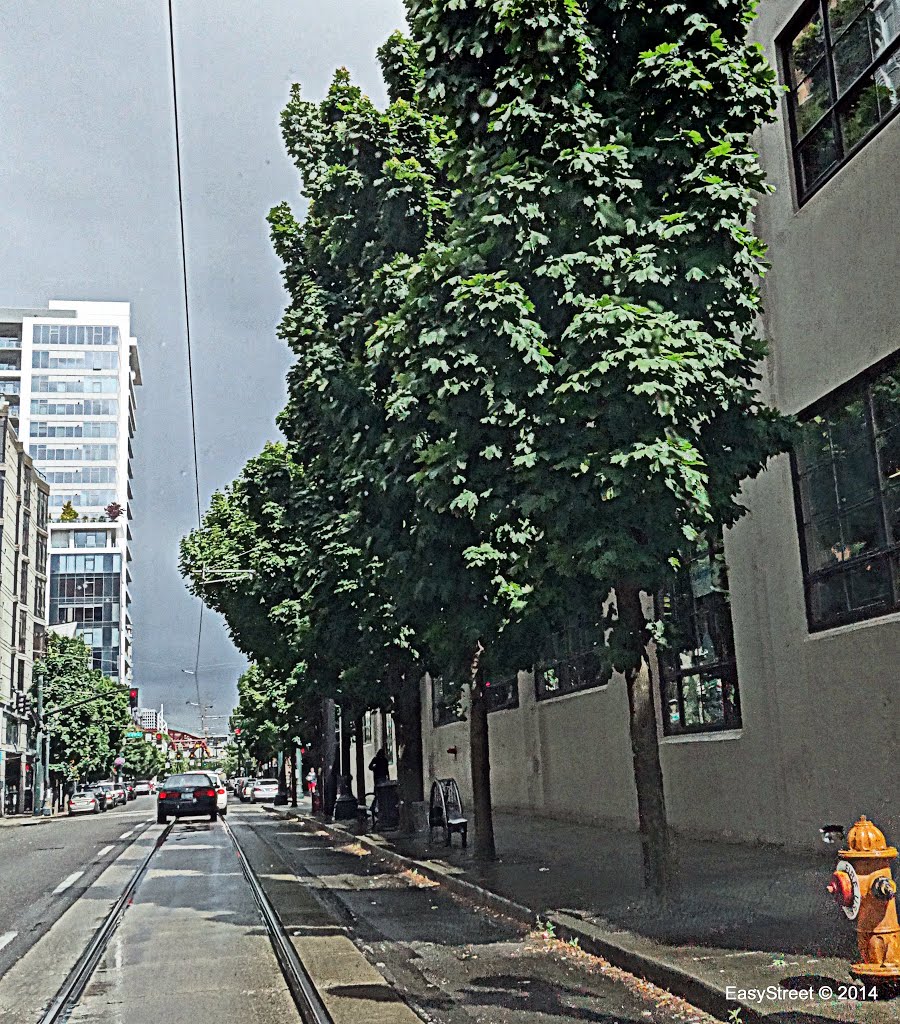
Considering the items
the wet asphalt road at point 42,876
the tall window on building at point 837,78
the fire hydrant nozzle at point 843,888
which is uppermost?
the tall window on building at point 837,78

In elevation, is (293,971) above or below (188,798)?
below

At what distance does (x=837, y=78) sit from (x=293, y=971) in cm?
1099

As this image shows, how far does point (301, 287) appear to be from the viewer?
1752 cm

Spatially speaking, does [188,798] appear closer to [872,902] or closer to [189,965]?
[189,965]

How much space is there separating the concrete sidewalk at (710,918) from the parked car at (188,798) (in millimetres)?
23346

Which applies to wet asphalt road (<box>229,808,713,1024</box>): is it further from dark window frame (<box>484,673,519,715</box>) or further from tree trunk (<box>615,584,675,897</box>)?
dark window frame (<box>484,673,519,715</box>)

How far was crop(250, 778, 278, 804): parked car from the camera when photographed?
61875 millimetres

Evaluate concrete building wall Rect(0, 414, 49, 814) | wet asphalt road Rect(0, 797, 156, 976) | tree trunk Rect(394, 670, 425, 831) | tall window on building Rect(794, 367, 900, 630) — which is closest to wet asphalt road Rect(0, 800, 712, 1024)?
wet asphalt road Rect(0, 797, 156, 976)

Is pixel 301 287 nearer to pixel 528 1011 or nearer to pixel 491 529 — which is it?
pixel 491 529

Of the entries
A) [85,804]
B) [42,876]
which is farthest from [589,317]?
[85,804]

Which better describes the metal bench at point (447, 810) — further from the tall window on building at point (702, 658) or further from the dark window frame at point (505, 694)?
the dark window frame at point (505, 694)

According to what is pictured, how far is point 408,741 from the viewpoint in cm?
2178

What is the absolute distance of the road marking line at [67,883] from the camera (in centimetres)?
1725

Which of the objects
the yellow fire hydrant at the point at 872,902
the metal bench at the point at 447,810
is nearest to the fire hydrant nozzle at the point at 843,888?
the yellow fire hydrant at the point at 872,902
